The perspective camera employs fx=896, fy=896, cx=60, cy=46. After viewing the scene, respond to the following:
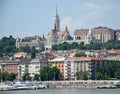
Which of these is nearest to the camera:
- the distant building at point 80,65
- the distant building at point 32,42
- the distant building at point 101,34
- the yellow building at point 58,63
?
the distant building at point 80,65

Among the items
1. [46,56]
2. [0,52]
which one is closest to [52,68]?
[46,56]

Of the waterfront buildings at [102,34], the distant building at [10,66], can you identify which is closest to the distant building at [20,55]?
the distant building at [10,66]

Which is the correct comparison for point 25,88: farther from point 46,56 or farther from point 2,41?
point 2,41

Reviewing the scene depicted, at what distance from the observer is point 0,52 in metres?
81.9

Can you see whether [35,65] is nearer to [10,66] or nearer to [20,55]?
[10,66]

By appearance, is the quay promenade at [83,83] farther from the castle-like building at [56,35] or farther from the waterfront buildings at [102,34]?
the waterfront buildings at [102,34]

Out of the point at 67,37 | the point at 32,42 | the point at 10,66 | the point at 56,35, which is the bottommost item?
the point at 10,66

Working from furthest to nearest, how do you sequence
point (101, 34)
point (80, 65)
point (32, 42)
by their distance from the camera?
point (32, 42) < point (101, 34) < point (80, 65)

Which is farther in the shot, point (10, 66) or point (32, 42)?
point (32, 42)

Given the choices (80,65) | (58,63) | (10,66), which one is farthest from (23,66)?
(80,65)

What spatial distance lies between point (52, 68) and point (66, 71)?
230cm

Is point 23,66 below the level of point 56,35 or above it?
below

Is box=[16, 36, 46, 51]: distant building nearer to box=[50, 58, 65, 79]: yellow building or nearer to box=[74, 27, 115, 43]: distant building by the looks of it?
box=[74, 27, 115, 43]: distant building

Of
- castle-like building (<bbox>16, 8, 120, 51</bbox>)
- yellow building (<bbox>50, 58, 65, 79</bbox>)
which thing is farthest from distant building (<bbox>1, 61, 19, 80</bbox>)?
castle-like building (<bbox>16, 8, 120, 51</bbox>)
